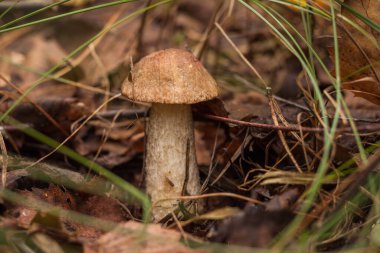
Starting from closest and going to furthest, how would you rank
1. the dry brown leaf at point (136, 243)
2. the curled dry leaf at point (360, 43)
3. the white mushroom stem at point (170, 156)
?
1. the dry brown leaf at point (136, 243)
2. the curled dry leaf at point (360, 43)
3. the white mushroom stem at point (170, 156)

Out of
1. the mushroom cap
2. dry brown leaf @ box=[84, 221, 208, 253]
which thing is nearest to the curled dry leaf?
the mushroom cap

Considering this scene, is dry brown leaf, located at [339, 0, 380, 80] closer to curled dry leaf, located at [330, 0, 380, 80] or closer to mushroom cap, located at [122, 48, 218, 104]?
curled dry leaf, located at [330, 0, 380, 80]

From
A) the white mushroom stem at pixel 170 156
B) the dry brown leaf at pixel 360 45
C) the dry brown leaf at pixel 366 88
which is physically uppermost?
the dry brown leaf at pixel 360 45

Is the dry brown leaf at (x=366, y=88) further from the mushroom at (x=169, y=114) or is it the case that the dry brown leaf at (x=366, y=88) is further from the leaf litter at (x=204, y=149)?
the mushroom at (x=169, y=114)

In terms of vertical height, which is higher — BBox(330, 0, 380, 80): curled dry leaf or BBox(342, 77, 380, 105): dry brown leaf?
BBox(330, 0, 380, 80): curled dry leaf

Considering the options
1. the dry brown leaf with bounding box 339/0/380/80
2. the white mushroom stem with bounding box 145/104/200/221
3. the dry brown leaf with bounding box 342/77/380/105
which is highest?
the dry brown leaf with bounding box 339/0/380/80

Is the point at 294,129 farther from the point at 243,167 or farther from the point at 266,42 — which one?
the point at 266,42

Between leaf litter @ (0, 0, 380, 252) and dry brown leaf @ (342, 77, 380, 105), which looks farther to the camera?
dry brown leaf @ (342, 77, 380, 105)

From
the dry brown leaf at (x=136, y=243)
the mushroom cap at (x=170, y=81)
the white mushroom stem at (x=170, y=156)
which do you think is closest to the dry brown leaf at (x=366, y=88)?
the mushroom cap at (x=170, y=81)
